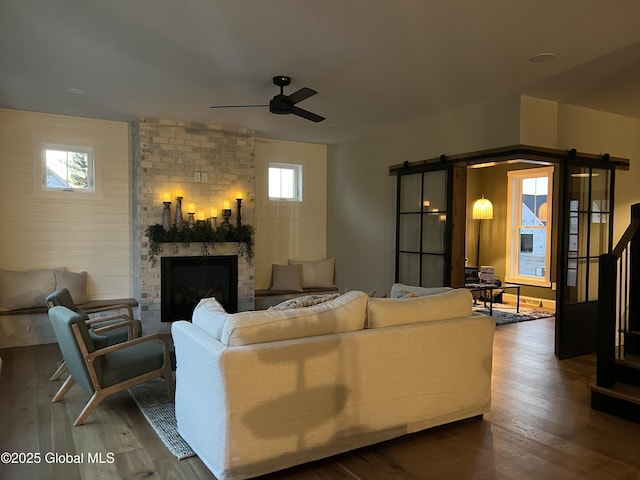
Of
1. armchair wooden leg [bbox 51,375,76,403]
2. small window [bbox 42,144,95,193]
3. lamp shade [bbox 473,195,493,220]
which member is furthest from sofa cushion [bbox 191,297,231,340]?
lamp shade [bbox 473,195,493,220]

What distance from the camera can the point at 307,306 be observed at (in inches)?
125

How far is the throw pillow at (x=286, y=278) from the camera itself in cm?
756

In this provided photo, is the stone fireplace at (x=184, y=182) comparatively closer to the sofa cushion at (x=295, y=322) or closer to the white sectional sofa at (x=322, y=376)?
the white sectional sofa at (x=322, y=376)

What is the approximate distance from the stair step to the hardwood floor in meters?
0.16

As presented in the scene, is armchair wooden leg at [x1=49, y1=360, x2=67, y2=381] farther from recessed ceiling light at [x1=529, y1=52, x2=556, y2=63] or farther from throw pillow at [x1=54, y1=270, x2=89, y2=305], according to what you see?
recessed ceiling light at [x1=529, y1=52, x2=556, y2=63]

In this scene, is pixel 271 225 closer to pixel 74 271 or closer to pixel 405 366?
pixel 74 271

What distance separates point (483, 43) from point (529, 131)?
172 cm

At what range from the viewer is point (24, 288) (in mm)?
5695

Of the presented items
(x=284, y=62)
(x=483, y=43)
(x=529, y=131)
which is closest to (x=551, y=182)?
(x=529, y=131)

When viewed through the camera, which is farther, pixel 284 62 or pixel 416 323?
pixel 284 62

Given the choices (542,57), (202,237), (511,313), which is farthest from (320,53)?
(511,313)

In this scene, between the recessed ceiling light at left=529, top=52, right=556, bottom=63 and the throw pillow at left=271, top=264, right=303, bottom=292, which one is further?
the throw pillow at left=271, top=264, right=303, bottom=292

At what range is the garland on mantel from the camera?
20.4 ft

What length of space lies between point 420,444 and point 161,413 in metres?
1.90
